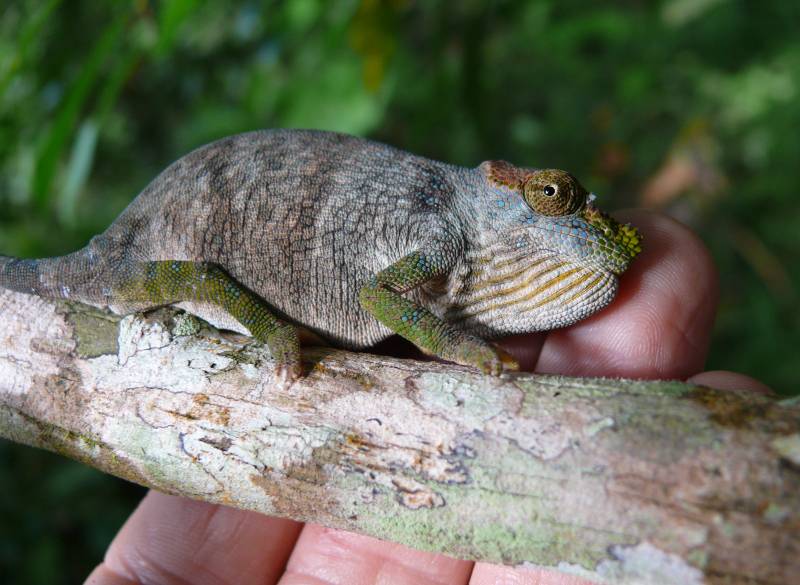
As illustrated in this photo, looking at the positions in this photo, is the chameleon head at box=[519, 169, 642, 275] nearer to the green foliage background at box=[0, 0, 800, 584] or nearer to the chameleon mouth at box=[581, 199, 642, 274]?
the chameleon mouth at box=[581, 199, 642, 274]

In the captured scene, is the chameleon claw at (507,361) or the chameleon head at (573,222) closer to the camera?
the chameleon claw at (507,361)

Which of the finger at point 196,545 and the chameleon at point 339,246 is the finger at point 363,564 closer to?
the finger at point 196,545

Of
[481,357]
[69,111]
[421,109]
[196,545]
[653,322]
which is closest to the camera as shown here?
[481,357]

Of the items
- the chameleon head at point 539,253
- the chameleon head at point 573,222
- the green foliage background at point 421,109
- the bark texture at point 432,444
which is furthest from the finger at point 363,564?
the green foliage background at point 421,109

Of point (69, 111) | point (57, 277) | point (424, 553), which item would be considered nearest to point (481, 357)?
point (424, 553)

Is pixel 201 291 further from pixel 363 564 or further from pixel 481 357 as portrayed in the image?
pixel 363 564

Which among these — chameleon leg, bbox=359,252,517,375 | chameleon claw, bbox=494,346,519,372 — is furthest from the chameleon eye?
chameleon claw, bbox=494,346,519,372
